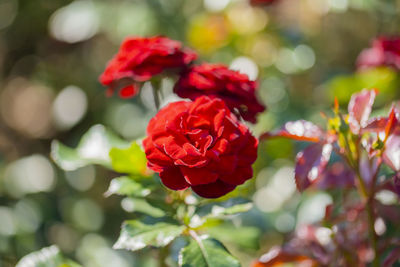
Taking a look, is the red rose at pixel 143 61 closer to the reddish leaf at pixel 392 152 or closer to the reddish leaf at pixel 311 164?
the reddish leaf at pixel 311 164

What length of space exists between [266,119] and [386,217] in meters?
0.66

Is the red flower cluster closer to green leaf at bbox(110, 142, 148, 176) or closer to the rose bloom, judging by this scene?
green leaf at bbox(110, 142, 148, 176)

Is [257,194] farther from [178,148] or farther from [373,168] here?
[178,148]

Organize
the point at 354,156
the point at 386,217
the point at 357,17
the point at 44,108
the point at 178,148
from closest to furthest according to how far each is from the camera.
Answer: the point at 178,148 < the point at 354,156 < the point at 386,217 < the point at 357,17 < the point at 44,108

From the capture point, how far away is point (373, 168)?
1.01m

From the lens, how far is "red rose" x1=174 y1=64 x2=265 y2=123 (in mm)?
910

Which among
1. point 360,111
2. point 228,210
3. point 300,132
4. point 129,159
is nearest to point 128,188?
point 129,159

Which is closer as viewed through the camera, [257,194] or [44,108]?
[257,194]

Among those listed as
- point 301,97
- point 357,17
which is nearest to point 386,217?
point 301,97

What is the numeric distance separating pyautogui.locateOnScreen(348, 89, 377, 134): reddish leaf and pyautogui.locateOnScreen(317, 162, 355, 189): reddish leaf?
0.77ft

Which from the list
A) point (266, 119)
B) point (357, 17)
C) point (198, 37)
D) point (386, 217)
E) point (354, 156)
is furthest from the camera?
point (357, 17)

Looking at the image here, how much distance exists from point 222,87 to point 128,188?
0.24m

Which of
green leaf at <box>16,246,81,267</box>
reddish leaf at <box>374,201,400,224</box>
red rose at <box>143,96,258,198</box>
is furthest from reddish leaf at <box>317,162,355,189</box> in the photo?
green leaf at <box>16,246,81,267</box>

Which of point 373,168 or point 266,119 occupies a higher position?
point 373,168
